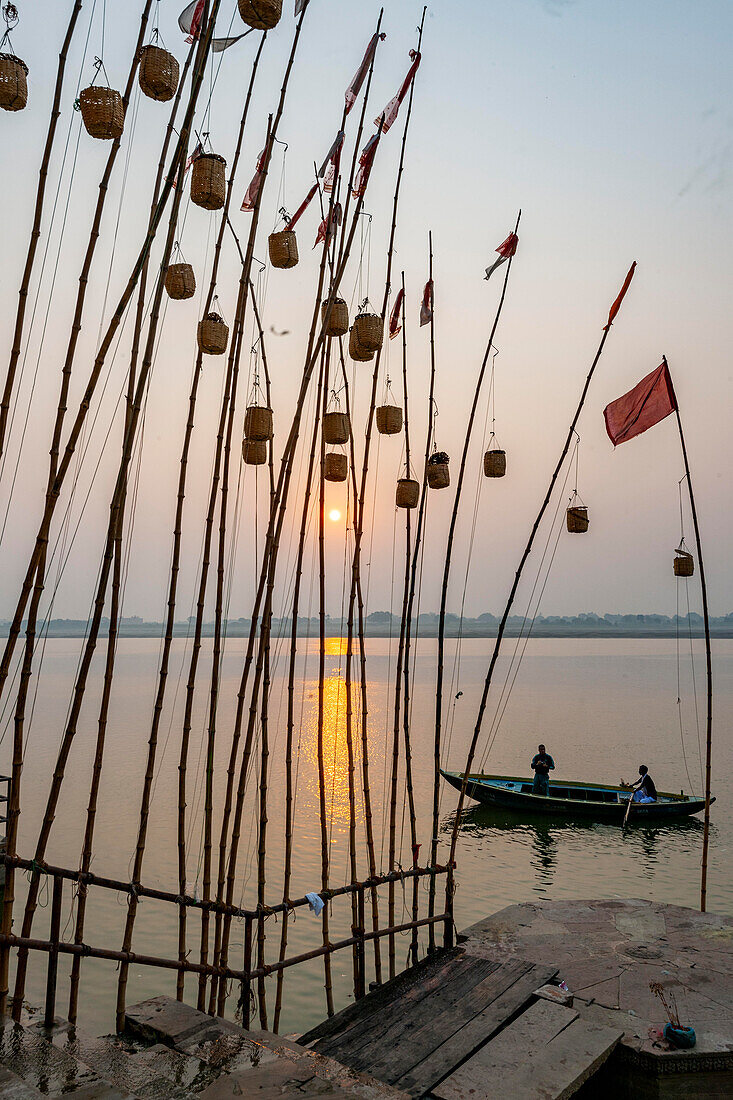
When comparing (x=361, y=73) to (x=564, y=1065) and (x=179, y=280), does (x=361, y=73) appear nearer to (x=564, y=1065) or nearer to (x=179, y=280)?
→ (x=179, y=280)

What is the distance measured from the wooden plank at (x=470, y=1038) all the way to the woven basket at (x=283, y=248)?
383 centimetres

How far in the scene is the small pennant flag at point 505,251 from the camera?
477 cm

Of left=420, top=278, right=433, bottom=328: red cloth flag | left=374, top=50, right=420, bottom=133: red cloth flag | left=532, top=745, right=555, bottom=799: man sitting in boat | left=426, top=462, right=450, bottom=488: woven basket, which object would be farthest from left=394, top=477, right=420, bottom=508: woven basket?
left=532, top=745, right=555, bottom=799: man sitting in boat

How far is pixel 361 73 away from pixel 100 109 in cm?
166

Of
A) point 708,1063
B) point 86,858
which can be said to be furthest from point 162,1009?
point 708,1063

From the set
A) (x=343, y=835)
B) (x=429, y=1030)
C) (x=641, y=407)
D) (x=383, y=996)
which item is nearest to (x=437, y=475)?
(x=641, y=407)

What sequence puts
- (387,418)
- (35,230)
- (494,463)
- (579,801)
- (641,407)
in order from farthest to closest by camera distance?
(579,801)
(494,463)
(641,407)
(387,418)
(35,230)

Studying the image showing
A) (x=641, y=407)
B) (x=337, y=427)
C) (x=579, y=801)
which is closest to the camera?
(x=337, y=427)

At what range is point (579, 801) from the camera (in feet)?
36.6

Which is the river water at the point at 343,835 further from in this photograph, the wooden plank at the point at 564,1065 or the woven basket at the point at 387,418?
the woven basket at the point at 387,418

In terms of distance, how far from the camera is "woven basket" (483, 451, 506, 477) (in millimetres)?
5383

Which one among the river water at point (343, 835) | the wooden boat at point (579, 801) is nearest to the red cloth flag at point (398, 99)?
the river water at point (343, 835)

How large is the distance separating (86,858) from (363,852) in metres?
6.46

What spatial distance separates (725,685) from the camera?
125 feet
